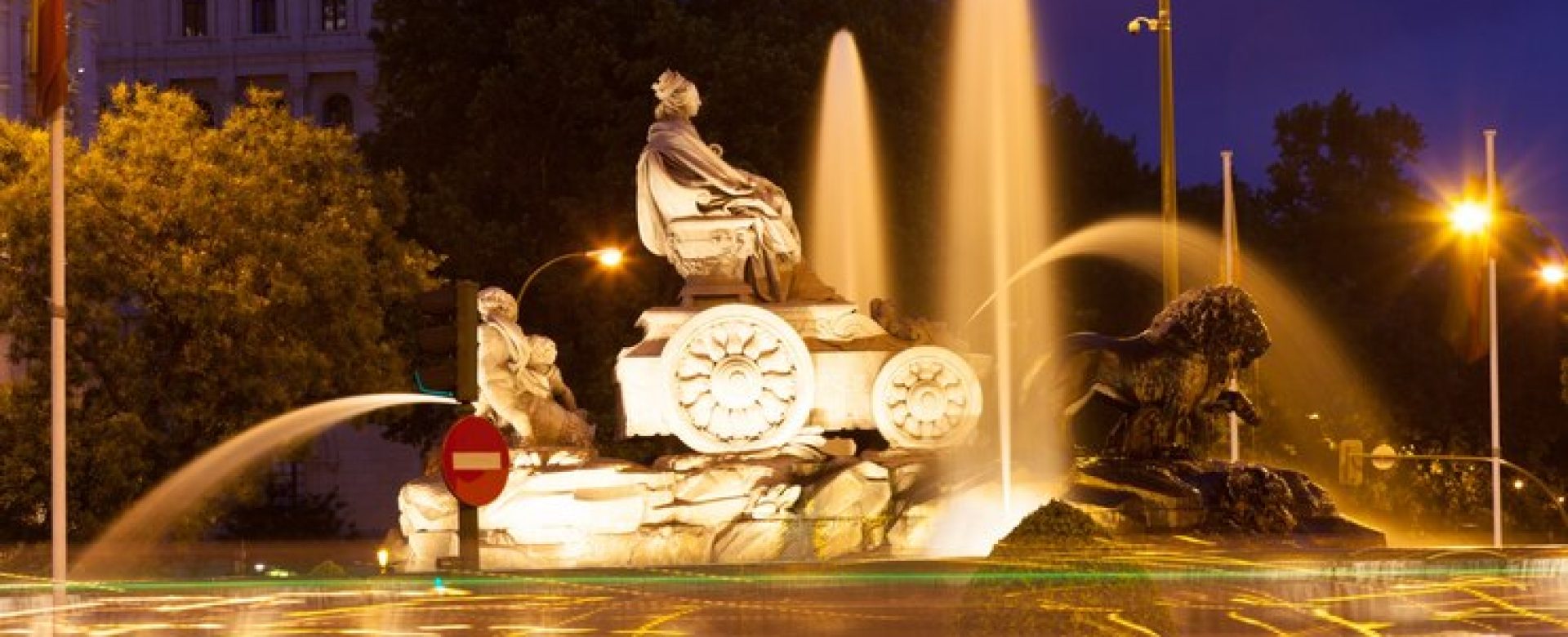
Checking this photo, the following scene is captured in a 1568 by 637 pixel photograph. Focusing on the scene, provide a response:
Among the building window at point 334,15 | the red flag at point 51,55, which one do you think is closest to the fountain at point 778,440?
the red flag at point 51,55

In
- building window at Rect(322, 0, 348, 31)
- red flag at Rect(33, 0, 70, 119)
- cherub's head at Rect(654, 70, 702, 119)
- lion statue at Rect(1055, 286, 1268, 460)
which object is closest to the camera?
lion statue at Rect(1055, 286, 1268, 460)

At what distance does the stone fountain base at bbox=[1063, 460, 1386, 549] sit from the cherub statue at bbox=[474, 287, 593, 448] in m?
4.85

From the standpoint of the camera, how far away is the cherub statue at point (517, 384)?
80.6 feet

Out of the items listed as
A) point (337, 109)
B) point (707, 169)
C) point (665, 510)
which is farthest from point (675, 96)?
point (337, 109)

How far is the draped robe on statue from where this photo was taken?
25.6 m

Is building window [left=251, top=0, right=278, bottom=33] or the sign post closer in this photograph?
the sign post

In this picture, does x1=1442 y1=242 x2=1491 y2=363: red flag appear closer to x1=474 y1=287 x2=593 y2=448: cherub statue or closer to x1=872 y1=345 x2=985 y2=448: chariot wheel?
x1=872 y1=345 x2=985 y2=448: chariot wheel

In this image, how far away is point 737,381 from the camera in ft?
81.4

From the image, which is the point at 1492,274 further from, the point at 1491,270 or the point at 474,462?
the point at 474,462

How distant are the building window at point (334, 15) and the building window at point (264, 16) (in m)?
1.59

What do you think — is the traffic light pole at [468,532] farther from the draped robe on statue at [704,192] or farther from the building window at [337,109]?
the building window at [337,109]

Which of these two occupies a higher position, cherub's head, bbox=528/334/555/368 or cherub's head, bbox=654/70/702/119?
cherub's head, bbox=654/70/702/119

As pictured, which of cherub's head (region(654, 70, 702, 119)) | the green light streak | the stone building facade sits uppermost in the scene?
the stone building facade

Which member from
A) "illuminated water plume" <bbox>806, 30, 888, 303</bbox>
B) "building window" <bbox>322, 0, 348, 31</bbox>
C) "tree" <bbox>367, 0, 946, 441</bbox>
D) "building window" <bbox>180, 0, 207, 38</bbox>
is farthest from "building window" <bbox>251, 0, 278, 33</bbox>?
"illuminated water plume" <bbox>806, 30, 888, 303</bbox>
